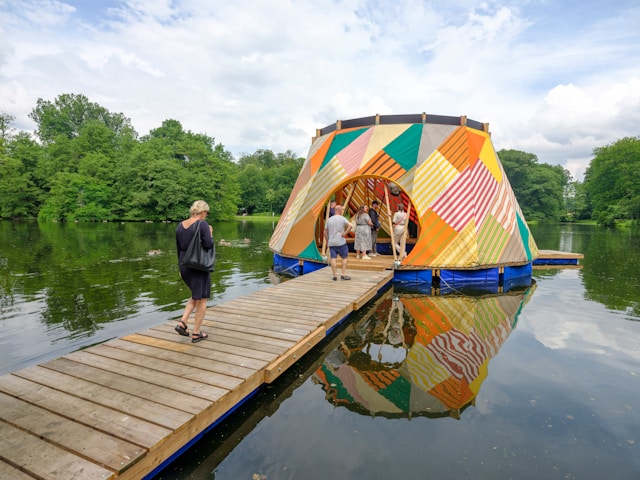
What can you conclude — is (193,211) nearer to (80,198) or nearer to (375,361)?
(375,361)

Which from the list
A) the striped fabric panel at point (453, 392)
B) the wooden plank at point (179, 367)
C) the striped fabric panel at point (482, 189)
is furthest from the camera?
the striped fabric panel at point (482, 189)

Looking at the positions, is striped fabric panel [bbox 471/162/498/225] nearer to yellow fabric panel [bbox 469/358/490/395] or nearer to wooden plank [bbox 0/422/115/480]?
yellow fabric panel [bbox 469/358/490/395]

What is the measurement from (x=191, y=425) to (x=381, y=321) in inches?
186

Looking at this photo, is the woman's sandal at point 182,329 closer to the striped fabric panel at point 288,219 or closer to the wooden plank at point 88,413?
the wooden plank at point 88,413

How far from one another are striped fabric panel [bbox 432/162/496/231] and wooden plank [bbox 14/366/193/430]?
8872mm

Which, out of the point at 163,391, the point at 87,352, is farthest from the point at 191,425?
the point at 87,352

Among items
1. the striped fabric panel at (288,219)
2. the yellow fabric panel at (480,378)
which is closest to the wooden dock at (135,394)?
the yellow fabric panel at (480,378)

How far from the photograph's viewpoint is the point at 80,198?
138ft

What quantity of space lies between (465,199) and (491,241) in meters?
1.44

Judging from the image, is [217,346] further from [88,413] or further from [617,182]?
[617,182]

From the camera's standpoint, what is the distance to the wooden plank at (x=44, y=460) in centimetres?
227

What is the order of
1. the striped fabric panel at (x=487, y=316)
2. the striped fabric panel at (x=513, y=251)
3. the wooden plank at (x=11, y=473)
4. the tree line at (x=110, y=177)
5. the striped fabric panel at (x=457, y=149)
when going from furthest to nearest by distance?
the tree line at (x=110, y=177)
the striped fabric panel at (x=457, y=149)
the striped fabric panel at (x=513, y=251)
the striped fabric panel at (x=487, y=316)
the wooden plank at (x=11, y=473)

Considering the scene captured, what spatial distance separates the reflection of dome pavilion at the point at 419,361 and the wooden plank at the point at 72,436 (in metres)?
2.28

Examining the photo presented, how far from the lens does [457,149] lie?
11.1 meters
